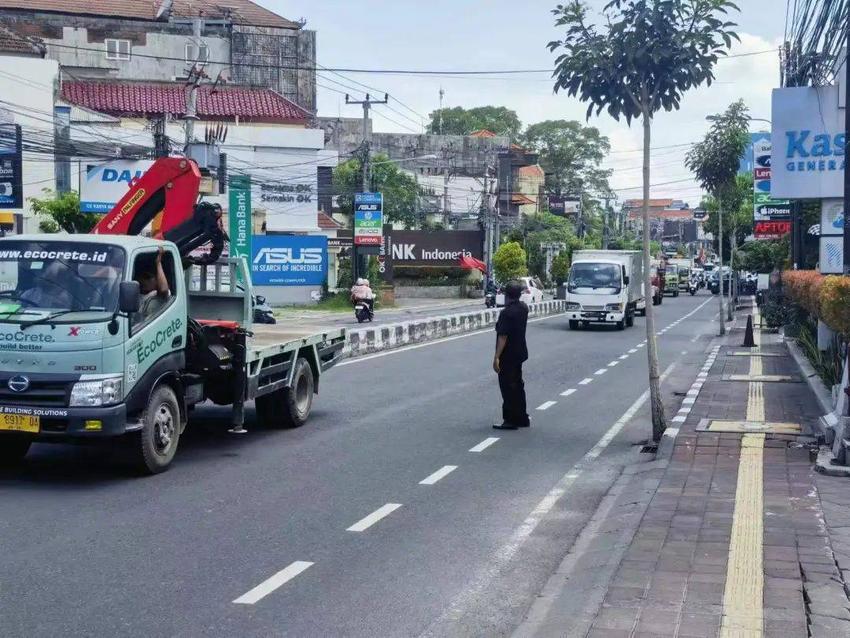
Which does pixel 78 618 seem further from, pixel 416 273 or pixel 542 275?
pixel 542 275

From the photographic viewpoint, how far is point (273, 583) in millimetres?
7016

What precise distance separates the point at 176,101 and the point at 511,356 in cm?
4977

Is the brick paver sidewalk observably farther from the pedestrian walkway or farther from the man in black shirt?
the man in black shirt

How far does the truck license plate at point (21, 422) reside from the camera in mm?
9672

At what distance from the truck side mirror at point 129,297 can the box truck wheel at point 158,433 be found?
0.97 metres

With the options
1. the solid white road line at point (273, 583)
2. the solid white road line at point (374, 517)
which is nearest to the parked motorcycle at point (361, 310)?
the solid white road line at point (374, 517)

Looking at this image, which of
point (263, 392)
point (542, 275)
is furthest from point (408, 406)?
point (542, 275)

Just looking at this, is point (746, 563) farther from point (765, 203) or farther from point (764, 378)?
point (765, 203)

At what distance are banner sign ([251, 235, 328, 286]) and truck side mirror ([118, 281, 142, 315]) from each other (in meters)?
42.1

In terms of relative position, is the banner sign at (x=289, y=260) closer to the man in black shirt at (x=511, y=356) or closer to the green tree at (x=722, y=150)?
the green tree at (x=722, y=150)

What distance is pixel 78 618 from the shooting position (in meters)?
6.21

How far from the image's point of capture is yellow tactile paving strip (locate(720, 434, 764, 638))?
5.92 meters

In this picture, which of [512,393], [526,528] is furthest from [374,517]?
[512,393]

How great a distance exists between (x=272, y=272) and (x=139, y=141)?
8532mm
